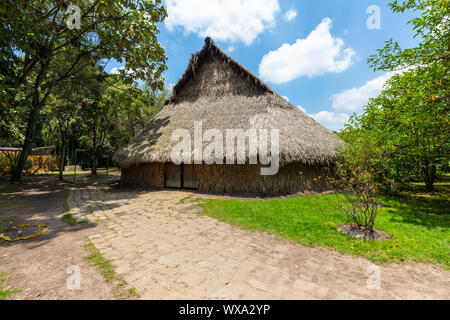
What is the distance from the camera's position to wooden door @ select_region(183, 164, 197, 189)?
9453 millimetres

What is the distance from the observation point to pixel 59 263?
8.79 ft

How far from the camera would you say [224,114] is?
9820 millimetres

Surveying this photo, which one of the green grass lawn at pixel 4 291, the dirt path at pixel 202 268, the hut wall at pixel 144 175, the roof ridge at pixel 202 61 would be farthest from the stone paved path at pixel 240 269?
the roof ridge at pixel 202 61

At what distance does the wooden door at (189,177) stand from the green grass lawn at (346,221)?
2869 millimetres

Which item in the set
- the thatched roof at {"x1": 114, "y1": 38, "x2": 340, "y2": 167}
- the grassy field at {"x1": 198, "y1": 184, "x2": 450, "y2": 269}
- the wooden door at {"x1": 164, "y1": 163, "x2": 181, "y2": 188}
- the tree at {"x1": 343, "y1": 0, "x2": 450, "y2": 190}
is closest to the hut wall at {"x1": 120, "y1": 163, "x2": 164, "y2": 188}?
the wooden door at {"x1": 164, "y1": 163, "x2": 181, "y2": 188}

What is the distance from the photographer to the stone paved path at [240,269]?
213cm

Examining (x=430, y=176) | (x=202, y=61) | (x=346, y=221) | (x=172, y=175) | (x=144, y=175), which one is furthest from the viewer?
(x=202, y=61)

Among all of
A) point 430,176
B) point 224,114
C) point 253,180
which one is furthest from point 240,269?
point 430,176

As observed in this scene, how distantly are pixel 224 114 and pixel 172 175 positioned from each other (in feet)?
14.3

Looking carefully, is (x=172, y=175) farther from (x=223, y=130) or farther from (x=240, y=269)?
(x=240, y=269)

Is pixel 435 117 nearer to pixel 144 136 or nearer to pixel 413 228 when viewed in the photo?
pixel 413 228

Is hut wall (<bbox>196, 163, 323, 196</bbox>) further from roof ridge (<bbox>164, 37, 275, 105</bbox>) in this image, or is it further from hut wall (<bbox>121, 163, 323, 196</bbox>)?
roof ridge (<bbox>164, 37, 275, 105</bbox>)
